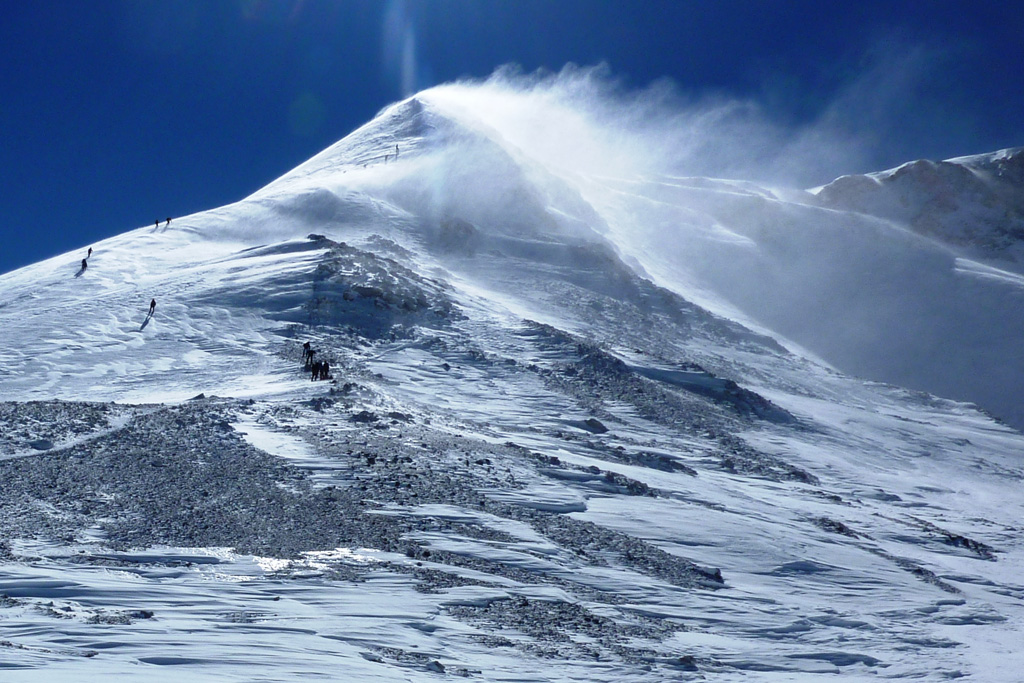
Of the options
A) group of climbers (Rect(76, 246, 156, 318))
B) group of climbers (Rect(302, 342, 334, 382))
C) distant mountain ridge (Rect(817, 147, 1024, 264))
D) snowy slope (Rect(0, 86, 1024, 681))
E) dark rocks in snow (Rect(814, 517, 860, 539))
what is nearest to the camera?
snowy slope (Rect(0, 86, 1024, 681))

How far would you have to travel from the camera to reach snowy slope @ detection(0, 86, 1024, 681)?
49.4 feet

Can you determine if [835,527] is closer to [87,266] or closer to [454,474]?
[454,474]

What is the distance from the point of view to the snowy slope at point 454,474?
15.1m

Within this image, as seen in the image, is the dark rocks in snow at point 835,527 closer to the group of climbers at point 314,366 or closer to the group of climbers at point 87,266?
the group of climbers at point 314,366

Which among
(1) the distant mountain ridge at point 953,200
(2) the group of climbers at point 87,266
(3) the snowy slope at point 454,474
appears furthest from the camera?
(1) the distant mountain ridge at point 953,200

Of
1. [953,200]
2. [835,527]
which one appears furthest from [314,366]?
[953,200]

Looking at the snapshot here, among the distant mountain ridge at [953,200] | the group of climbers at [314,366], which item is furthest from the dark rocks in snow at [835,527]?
the distant mountain ridge at [953,200]

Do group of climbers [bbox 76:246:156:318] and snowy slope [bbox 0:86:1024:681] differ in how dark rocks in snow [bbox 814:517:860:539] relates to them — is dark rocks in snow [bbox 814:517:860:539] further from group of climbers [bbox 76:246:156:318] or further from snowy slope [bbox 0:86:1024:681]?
group of climbers [bbox 76:246:156:318]

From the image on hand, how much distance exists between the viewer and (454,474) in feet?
80.0

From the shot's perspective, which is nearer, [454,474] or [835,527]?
[454,474]

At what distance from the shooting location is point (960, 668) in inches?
662

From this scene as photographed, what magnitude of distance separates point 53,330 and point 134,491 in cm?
2180

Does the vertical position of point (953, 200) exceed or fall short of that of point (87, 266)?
it exceeds it

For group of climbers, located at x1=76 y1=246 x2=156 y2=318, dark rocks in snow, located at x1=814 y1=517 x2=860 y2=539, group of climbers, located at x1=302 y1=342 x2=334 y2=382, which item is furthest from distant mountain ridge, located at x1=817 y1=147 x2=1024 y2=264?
group of climbers, located at x1=302 y1=342 x2=334 y2=382
